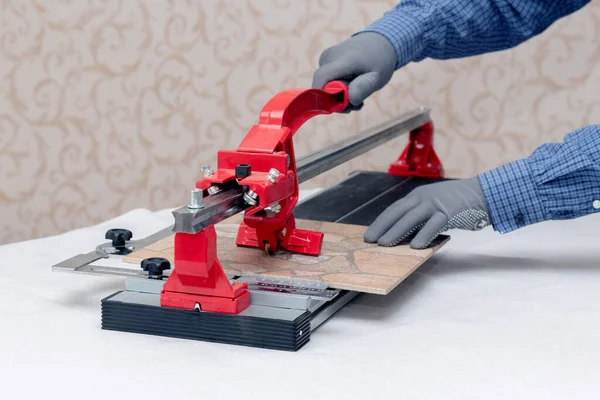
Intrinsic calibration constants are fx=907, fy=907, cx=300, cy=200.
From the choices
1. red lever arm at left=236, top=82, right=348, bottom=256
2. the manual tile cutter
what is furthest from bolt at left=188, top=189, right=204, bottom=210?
red lever arm at left=236, top=82, right=348, bottom=256

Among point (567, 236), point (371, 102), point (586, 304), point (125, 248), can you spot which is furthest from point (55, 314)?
point (371, 102)

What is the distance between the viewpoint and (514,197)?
1479 millimetres

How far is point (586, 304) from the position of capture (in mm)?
1309

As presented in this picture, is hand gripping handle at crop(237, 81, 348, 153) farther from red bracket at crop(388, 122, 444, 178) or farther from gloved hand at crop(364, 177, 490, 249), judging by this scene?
red bracket at crop(388, 122, 444, 178)

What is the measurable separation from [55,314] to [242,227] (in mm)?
317

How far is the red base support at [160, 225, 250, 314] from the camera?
111 centimetres

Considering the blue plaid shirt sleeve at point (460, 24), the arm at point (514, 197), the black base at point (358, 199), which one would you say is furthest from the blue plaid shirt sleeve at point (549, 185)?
the blue plaid shirt sleeve at point (460, 24)


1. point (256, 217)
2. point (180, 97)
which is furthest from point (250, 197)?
point (180, 97)

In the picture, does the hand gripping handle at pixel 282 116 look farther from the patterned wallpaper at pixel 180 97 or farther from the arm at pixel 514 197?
the patterned wallpaper at pixel 180 97

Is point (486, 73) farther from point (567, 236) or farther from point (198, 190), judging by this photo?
point (198, 190)

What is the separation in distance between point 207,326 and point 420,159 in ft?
3.51

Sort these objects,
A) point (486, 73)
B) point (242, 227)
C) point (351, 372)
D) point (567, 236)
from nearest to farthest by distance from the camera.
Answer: point (351, 372)
point (242, 227)
point (567, 236)
point (486, 73)

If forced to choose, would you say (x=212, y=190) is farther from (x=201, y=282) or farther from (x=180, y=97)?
(x=180, y=97)

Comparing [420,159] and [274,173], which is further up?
[274,173]
